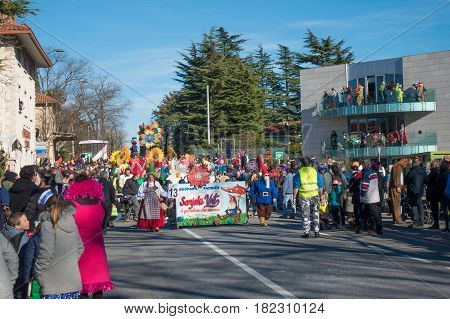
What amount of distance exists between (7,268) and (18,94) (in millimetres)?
32678

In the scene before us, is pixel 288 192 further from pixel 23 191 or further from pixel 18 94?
pixel 18 94

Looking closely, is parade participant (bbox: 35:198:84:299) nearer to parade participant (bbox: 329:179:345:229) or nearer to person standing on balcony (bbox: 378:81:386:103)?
parade participant (bbox: 329:179:345:229)

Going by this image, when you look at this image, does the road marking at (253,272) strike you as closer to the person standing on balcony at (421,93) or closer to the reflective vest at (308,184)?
the reflective vest at (308,184)

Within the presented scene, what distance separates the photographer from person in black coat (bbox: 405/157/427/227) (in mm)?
17484

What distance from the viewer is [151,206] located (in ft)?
59.8

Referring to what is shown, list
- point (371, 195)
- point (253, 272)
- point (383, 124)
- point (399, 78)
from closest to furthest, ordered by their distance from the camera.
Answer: point (253, 272) < point (371, 195) < point (399, 78) < point (383, 124)

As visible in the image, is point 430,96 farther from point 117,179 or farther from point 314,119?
point 117,179

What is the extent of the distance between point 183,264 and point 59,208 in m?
5.01

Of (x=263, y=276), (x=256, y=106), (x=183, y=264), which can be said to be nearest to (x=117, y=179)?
(x=183, y=264)

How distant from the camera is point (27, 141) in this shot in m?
40.9

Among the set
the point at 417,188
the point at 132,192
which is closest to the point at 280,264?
the point at 417,188

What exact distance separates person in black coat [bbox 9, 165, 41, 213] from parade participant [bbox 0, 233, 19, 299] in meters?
5.94

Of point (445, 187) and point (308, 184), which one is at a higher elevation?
point (308, 184)

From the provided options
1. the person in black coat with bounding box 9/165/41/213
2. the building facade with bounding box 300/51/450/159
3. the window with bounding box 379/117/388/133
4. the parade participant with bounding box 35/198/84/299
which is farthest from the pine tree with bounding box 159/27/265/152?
the parade participant with bounding box 35/198/84/299
